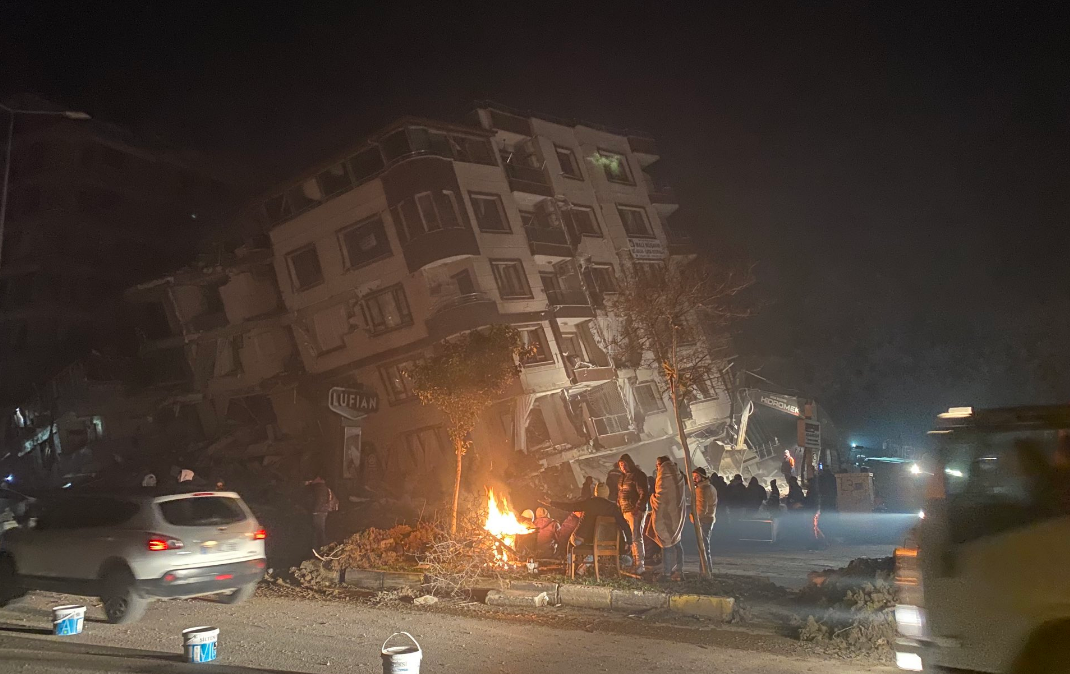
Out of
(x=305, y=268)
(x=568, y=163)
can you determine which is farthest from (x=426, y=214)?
(x=568, y=163)

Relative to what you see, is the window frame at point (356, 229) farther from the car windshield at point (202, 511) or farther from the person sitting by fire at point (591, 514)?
the car windshield at point (202, 511)

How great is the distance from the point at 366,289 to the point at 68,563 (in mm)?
19319

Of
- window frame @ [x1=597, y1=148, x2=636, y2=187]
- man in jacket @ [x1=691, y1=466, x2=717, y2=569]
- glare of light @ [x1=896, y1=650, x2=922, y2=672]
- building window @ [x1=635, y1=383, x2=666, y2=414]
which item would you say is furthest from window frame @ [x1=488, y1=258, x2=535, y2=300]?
glare of light @ [x1=896, y1=650, x2=922, y2=672]

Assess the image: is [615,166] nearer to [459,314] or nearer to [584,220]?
[584,220]

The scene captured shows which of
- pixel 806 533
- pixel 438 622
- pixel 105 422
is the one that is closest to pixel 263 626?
pixel 438 622

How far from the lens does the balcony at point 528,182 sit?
31.6m

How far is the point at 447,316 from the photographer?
26.7 metres

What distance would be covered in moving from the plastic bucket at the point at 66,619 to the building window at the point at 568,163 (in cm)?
2870

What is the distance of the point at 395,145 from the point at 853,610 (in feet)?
78.0

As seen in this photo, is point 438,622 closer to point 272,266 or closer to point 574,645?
point 574,645

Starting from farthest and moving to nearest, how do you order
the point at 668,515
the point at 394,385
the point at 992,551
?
the point at 394,385, the point at 668,515, the point at 992,551

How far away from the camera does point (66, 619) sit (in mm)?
8938

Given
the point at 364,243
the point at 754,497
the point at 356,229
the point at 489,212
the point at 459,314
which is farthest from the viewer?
the point at 489,212

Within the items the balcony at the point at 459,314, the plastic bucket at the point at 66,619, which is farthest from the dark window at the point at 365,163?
the plastic bucket at the point at 66,619
